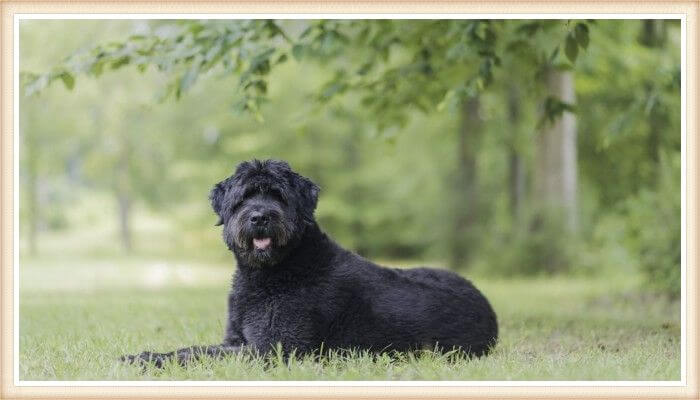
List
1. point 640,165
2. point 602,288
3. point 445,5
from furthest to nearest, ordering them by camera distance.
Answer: point 640,165
point 602,288
point 445,5

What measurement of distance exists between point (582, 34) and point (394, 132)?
3.08 m

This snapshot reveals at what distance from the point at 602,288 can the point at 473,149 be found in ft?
23.2

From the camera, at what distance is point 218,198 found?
6.03 meters

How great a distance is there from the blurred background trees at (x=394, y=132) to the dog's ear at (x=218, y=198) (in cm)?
169

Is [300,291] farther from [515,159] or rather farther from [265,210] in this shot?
[515,159]

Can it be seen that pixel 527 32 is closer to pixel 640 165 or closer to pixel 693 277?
pixel 693 277

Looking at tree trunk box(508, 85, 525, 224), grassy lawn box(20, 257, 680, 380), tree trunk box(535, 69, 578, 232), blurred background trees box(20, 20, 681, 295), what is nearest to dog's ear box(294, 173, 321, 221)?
grassy lawn box(20, 257, 680, 380)

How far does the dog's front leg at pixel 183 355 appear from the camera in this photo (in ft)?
18.5

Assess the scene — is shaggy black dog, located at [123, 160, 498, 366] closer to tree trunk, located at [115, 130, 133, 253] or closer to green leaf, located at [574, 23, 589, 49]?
green leaf, located at [574, 23, 589, 49]

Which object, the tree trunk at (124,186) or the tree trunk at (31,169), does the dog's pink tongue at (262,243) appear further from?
the tree trunk at (124,186)

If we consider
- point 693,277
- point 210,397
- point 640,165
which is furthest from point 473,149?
point 210,397

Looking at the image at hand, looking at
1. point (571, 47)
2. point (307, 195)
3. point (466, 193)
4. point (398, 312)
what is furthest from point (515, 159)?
point (307, 195)

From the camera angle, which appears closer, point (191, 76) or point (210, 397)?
point (210, 397)

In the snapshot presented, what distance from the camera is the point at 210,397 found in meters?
5.18
